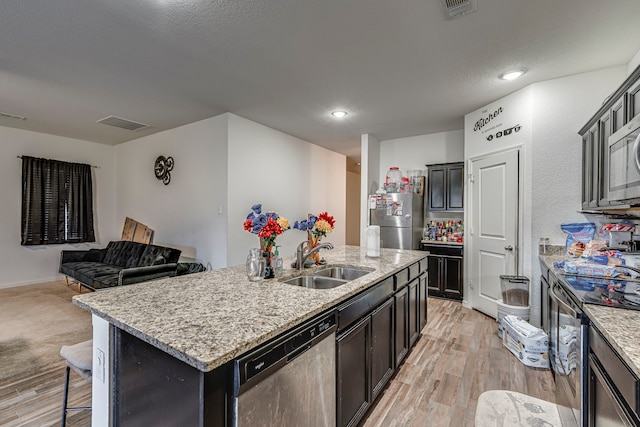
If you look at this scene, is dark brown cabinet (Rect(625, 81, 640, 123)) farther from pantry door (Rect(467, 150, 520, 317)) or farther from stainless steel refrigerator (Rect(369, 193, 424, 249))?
stainless steel refrigerator (Rect(369, 193, 424, 249))

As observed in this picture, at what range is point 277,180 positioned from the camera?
4.94 m

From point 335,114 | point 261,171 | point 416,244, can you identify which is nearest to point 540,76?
point 335,114

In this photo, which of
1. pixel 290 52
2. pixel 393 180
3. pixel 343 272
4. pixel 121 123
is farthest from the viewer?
pixel 393 180

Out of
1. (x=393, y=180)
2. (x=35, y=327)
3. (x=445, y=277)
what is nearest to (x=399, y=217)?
(x=393, y=180)

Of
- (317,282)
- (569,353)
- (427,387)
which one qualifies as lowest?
(427,387)

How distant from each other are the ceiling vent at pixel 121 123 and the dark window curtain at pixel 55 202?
5.80 feet

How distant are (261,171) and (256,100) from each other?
125 cm

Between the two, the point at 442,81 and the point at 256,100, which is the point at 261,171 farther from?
the point at 442,81

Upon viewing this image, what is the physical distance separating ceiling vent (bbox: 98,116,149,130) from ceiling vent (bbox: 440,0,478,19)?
14.6ft

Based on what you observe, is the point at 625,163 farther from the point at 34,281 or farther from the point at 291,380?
the point at 34,281

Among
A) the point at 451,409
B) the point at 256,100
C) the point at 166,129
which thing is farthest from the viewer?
the point at 166,129

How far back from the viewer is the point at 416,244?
4.71 meters

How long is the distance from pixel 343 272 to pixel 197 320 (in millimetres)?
1426

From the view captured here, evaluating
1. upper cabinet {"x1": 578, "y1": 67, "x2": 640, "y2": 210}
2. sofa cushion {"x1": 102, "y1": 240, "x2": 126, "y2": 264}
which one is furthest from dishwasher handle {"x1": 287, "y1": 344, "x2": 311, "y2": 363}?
sofa cushion {"x1": 102, "y1": 240, "x2": 126, "y2": 264}
